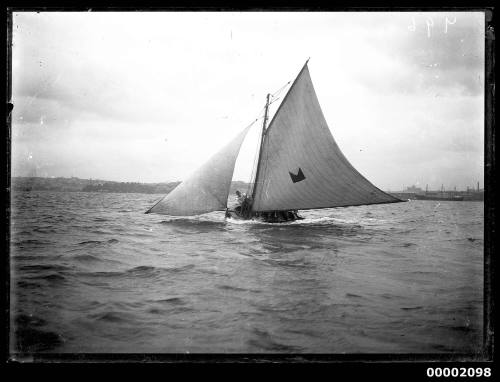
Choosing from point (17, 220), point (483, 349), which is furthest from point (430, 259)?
point (17, 220)

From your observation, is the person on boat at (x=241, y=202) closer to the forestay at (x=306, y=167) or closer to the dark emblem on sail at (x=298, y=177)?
the forestay at (x=306, y=167)

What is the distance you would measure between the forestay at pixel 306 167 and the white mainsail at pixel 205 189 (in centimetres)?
214

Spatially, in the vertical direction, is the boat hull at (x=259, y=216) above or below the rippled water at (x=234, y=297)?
above

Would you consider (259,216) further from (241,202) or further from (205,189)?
(205,189)

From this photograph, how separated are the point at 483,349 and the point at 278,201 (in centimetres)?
1015

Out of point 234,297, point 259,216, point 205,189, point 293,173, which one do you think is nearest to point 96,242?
point 205,189

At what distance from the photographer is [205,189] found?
12781 millimetres

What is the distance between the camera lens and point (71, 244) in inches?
319

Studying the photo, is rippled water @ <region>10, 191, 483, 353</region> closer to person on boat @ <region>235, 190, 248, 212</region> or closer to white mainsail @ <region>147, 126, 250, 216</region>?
white mainsail @ <region>147, 126, 250, 216</region>

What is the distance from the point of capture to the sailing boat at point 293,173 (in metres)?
12.8

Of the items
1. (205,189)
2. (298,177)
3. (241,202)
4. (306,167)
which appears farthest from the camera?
(241,202)

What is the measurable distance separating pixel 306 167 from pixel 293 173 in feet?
2.14
